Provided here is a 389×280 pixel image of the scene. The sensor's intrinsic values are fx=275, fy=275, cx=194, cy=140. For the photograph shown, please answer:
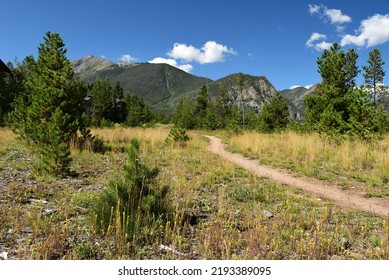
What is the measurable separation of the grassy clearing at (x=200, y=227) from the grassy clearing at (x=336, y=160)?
2.59m

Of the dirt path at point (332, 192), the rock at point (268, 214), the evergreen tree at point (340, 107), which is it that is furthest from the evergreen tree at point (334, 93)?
the rock at point (268, 214)

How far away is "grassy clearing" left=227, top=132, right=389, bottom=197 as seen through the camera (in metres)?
8.46

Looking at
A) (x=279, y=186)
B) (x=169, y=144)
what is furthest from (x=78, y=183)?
(x=169, y=144)

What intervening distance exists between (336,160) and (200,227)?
814 cm

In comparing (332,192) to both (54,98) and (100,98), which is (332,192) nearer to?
(54,98)

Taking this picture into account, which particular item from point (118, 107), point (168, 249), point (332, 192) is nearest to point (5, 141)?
point (168, 249)

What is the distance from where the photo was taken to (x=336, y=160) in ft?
35.2

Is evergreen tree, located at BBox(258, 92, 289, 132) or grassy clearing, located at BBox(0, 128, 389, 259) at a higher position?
evergreen tree, located at BBox(258, 92, 289, 132)

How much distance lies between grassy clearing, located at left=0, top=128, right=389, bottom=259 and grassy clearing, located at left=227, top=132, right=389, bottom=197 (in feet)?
8.51

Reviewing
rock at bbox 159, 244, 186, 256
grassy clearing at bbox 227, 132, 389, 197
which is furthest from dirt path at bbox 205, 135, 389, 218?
rock at bbox 159, 244, 186, 256

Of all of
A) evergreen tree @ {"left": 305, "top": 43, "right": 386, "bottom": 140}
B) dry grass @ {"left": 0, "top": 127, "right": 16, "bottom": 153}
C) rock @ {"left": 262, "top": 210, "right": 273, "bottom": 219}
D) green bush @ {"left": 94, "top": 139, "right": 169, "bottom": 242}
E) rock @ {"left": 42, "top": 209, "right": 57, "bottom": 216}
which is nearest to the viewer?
green bush @ {"left": 94, "top": 139, "right": 169, "bottom": 242}

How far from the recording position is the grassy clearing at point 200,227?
11.9ft

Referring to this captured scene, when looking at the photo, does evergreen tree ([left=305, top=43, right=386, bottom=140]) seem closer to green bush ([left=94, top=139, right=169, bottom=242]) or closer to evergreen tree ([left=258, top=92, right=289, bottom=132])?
evergreen tree ([left=258, top=92, right=289, bottom=132])

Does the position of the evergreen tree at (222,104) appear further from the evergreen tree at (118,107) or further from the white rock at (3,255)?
the white rock at (3,255)
